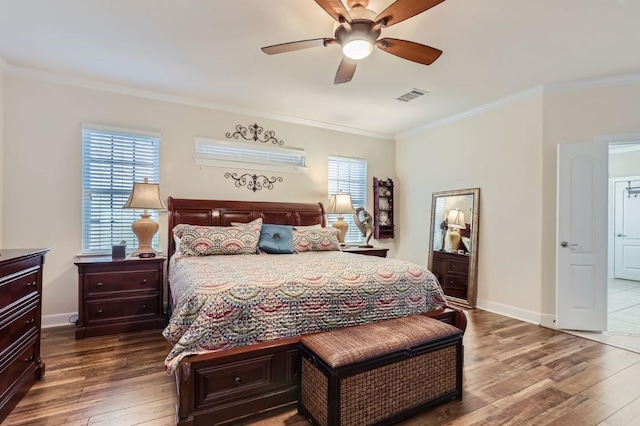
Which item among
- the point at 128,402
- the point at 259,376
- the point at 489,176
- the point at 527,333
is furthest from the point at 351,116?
the point at 128,402

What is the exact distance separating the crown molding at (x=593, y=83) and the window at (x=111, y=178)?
477cm

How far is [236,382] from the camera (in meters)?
1.96

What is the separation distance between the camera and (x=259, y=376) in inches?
79.7

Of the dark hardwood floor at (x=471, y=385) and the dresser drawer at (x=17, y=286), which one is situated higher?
the dresser drawer at (x=17, y=286)

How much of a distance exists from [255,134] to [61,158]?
229cm

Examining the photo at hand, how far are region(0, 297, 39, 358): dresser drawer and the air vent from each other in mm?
4198

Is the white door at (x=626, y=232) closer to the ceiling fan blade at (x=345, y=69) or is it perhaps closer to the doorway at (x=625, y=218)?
the doorway at (x=625, y=218)

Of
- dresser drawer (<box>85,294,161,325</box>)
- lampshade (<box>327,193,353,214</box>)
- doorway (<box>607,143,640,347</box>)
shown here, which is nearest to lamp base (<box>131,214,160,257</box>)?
dresser drawer (<box>85,294,161,325</box>)

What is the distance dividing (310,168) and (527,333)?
3520 mm

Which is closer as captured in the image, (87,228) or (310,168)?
(87,228)

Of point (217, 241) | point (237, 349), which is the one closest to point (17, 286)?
point (237, 349)

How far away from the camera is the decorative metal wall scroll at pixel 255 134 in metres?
4.57

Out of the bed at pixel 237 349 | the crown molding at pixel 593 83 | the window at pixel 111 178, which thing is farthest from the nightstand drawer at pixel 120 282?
the crown molding at pixel 593 83

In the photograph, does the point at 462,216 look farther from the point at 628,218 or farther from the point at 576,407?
the point at 628,218
